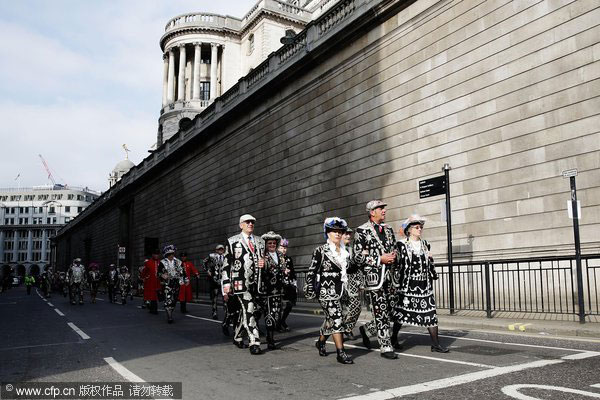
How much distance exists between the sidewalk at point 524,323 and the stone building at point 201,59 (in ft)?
146

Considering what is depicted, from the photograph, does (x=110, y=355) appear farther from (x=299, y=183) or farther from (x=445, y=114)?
(x=299, y=183)

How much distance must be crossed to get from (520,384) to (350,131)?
1524 centimetres

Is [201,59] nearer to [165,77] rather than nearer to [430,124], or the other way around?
[165,77]

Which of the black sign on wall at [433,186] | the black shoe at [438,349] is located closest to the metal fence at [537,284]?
the black sign on wall at [433,186]

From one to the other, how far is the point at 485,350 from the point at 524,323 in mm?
3223

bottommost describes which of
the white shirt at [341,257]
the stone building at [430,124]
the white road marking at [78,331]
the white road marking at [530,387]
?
the white road marking at [78,331]

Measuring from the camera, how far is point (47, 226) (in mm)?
134125

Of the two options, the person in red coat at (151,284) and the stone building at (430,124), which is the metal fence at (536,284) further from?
the person in red coat at (151,284)

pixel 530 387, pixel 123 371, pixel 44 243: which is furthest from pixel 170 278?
pixel 44 243

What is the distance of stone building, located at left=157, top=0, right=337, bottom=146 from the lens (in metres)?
54.9

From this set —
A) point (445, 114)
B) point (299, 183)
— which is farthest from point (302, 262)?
point (445, 114)

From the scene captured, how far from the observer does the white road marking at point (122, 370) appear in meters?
5.91

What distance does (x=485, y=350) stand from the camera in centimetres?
760

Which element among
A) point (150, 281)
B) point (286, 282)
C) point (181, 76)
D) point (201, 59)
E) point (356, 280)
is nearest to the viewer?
point (356, 280)
